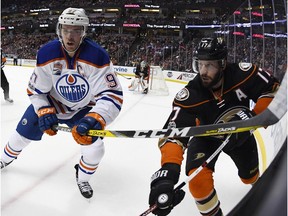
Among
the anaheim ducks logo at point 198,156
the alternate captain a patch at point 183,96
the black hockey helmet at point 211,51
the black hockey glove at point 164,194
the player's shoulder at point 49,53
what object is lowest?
the anaheim ducks logo at point 198,156

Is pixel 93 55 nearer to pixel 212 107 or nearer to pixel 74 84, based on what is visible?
pixel 74 84

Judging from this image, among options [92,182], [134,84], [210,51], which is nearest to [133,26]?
[134,84]

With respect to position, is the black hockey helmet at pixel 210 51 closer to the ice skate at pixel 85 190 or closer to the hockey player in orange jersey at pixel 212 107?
the hockey player in orange jersey at pixel 212 107

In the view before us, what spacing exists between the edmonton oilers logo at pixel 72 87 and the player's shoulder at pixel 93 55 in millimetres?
136

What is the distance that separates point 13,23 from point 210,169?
109 ft

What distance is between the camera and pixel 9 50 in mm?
21250

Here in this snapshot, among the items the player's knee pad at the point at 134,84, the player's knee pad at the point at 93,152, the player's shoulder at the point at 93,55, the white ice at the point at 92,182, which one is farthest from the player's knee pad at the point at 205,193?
the player's knee pad at the point at 134,84

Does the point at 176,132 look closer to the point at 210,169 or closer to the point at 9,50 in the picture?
the point at 210,169

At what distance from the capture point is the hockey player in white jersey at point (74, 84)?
6.38 ft

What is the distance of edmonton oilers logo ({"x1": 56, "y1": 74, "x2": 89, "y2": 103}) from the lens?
207cm

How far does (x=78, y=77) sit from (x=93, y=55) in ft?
0.58

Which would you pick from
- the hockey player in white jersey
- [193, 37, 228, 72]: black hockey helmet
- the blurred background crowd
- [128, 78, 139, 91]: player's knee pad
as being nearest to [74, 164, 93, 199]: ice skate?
the hockey player in white jersey

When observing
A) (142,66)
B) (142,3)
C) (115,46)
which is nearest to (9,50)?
(115,46)

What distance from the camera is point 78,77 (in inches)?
81.4
